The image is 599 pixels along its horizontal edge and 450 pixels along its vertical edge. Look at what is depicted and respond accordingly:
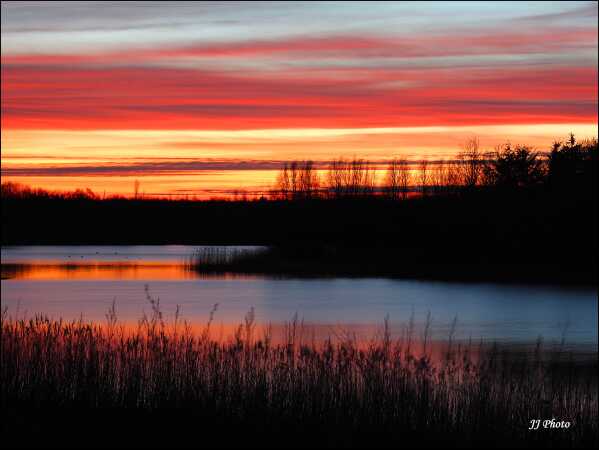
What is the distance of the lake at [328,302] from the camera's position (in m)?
20.5

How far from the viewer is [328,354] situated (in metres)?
8.38

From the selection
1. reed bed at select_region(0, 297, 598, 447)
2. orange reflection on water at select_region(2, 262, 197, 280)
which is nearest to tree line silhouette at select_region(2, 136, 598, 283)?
orange reflection on water at select_region(2, 262, 197, 280)

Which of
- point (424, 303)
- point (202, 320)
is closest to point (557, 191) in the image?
point (424, 303)

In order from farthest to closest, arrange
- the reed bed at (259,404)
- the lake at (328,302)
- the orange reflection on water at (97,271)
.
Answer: the orange reflection on water at (97,271) → the lake at (328,302) → the reed bed at (259,404)

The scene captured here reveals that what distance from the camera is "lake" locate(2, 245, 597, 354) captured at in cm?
2047

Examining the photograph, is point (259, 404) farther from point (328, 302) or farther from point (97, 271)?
point (97, 271)

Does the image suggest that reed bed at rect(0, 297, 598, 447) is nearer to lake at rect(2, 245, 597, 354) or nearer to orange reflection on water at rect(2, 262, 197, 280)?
lake at rect(2, 245, 597, 354)

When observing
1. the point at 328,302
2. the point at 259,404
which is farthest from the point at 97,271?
the point at 259,404

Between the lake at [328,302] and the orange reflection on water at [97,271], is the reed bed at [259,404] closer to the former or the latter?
the lake at [328,302]

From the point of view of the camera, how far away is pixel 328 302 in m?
26.0

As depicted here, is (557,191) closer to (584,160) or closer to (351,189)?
(584,160)

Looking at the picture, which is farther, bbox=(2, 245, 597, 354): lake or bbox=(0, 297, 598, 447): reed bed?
bbox=(2, 245, 597, 354): lake

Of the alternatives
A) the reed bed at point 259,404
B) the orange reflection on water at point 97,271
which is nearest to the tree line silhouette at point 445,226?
the orange reflection on water at point 97,271

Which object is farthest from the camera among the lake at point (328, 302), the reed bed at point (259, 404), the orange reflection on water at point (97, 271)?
the orange reflection on water at point (97, 271)
